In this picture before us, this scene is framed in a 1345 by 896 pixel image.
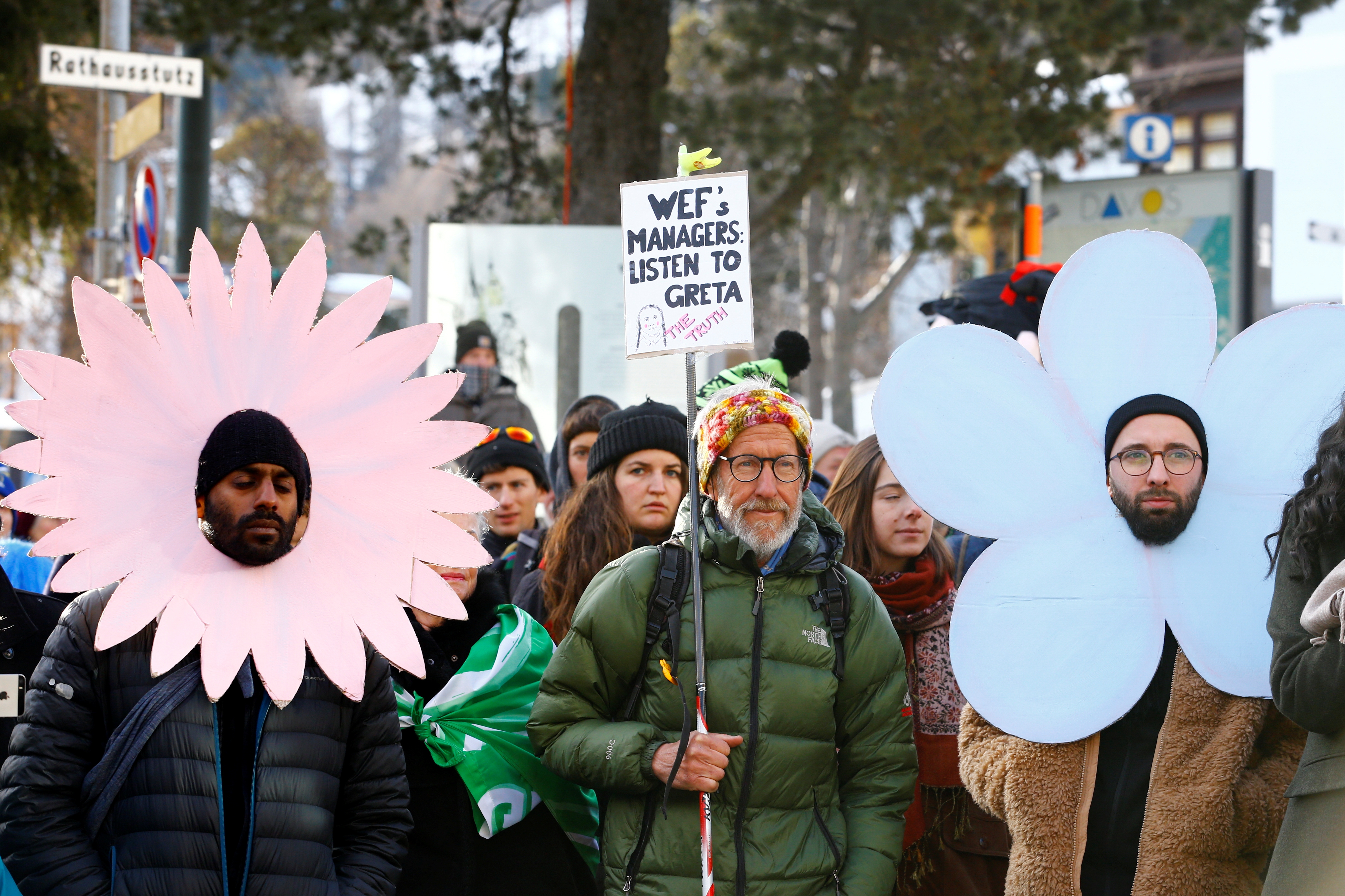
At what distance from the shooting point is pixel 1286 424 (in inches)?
117

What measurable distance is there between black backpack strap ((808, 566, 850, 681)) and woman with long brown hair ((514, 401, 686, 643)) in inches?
34.6

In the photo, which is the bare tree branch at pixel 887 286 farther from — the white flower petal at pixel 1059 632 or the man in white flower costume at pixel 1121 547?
the white flower petal at pixel 1059 632

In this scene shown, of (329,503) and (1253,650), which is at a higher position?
(329,503)

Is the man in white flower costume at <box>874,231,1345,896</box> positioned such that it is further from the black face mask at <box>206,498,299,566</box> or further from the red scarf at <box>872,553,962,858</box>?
the black face mask at <box>206,498,299,566</box>

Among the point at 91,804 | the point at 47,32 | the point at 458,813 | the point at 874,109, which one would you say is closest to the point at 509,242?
the point at 874,109

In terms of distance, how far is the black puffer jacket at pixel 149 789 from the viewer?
247 cm

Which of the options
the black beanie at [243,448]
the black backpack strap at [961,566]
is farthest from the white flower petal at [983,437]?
the black beanie at [243,448]

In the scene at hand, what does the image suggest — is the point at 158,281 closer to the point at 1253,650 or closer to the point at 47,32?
the point at 1253,650

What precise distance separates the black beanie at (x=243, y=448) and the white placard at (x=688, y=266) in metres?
0.89

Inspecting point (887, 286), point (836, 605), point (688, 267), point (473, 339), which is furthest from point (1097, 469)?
point (887, 286)

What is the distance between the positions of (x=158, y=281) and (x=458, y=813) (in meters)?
1.43

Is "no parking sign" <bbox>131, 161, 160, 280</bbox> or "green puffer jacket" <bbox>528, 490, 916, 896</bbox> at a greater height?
"no parking sign" <bbox>131, 161, 160, 280</bbox>

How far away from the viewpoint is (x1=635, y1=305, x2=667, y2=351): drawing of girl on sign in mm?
3205

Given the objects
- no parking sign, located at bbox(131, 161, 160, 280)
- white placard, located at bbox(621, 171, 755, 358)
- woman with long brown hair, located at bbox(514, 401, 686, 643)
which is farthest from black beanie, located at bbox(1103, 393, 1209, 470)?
no parking sign, located at bbox(131, 161, 160, 280)
